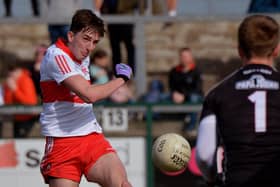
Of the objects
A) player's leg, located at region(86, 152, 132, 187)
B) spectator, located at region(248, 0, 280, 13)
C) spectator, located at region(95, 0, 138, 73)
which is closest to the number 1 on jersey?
player's leg, located at region(86, 152, 132, 187)

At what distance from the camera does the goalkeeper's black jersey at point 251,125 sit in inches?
201

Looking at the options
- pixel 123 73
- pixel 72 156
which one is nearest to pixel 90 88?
pixel 123 73

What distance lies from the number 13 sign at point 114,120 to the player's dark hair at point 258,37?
649 centimetres

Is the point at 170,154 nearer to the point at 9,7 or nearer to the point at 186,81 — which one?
the point at 186,81

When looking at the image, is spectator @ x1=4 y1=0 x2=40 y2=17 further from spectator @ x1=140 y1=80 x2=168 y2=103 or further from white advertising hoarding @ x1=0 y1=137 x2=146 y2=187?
white advertising hoarding @ x1=0 y1=137 x2=146 y2=187

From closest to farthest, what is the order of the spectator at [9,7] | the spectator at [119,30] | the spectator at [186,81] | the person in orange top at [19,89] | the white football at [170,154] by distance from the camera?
the white football at [170,154]
the spectator at [186,81]
the person in orange top at [19,89]
the spectator at [119,30]
the spectator at [9,7]

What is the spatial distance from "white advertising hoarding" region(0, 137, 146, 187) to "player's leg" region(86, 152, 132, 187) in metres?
3.86

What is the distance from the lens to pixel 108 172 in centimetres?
757

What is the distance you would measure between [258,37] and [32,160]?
6.83m

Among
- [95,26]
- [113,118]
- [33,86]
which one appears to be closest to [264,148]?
[95,26]

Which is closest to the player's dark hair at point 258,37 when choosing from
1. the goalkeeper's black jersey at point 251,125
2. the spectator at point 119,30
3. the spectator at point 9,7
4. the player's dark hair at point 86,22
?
the goalkeeper's black jersey at point 251,125

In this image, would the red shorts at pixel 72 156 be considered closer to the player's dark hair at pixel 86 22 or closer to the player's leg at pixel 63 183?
the player's leg at pixel 63 183

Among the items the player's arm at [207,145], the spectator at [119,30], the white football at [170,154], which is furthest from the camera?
the spectator at [119,30]

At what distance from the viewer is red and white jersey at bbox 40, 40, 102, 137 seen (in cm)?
766
